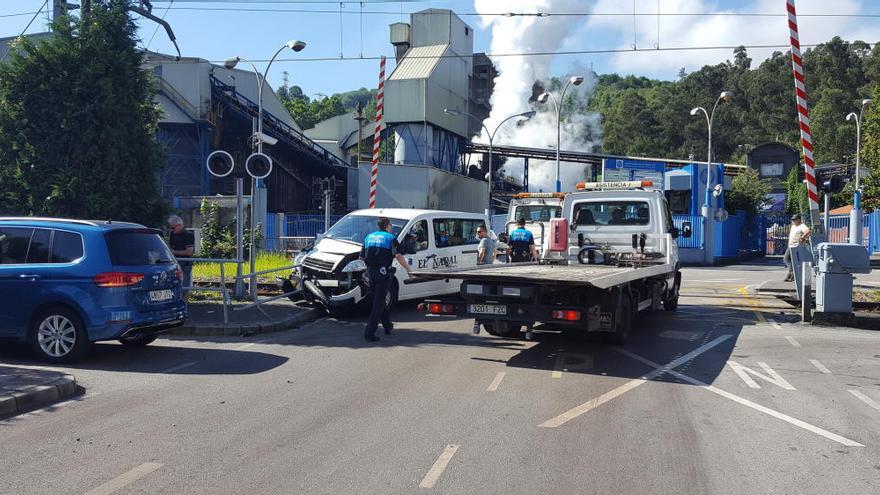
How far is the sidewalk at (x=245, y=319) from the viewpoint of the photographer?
11.2 metres

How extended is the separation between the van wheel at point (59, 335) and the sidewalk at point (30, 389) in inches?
31.7

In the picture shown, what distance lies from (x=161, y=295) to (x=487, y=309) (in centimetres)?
413

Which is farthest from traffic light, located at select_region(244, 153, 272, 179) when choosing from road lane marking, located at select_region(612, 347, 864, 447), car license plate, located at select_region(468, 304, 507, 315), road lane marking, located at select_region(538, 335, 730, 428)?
road lane marking, located at select_region(612, 347, 864, 447)

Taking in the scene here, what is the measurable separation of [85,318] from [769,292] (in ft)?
50.5

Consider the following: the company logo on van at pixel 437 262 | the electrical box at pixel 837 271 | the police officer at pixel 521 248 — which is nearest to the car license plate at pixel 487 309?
the company logo on van at pixel 437 262

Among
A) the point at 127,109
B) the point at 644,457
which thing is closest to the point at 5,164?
the point at 127,109

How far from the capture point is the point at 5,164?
12422mm

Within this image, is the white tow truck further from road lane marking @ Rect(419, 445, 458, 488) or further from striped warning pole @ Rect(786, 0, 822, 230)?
road lane marking @ Rect(419, 445, 458, 488)

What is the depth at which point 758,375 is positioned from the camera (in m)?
A: 8.35

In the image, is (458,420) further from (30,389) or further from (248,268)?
(248,268)

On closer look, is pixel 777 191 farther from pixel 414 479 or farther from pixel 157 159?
pixel 414 479

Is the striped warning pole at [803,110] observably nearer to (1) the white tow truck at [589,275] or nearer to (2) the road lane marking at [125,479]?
(1) the white tow truck at [589,275]

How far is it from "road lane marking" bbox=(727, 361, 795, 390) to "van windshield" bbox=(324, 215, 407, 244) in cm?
691

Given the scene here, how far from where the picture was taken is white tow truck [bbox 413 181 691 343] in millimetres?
8742
